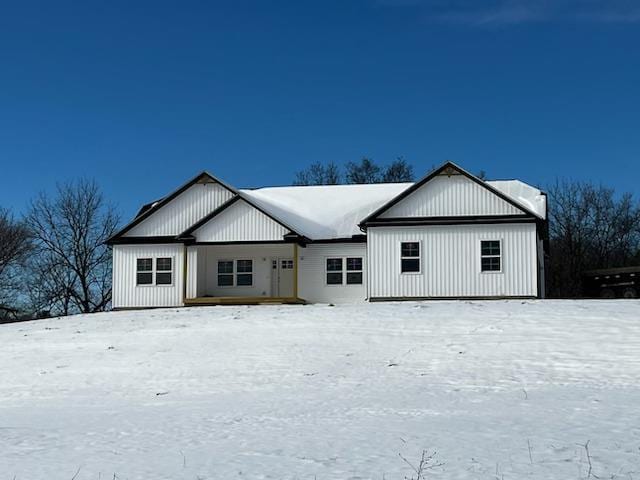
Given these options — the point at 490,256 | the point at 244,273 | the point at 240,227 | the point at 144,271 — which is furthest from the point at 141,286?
the point at 490,256

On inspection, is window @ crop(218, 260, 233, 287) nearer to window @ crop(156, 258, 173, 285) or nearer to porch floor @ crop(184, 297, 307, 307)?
porch floor @ crop(184, 297, 307, 307)

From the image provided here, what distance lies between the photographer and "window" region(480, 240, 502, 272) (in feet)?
108

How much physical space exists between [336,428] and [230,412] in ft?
7.88

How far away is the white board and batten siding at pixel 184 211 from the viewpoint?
121 feet

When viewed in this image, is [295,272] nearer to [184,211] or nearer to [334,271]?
[334,271]

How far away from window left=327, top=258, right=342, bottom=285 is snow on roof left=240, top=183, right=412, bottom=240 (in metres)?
1.05

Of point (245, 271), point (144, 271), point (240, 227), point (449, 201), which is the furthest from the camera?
point (245, 271)

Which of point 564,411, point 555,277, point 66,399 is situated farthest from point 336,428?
point 555,277

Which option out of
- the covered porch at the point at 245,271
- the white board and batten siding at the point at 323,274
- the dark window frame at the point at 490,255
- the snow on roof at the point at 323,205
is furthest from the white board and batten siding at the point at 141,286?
the dark window frame at the point at 490,255

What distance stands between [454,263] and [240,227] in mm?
9079

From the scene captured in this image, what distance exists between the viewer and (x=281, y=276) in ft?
120

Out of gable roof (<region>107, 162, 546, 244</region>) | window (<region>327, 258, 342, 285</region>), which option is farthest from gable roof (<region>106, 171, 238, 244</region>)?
window (<region>327, 258, 342, 285</region>)

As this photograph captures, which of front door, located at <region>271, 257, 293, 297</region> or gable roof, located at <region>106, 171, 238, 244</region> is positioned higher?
gable roof, located at <region>106, 171, 238, 244</region>

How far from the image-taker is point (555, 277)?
179 feet
